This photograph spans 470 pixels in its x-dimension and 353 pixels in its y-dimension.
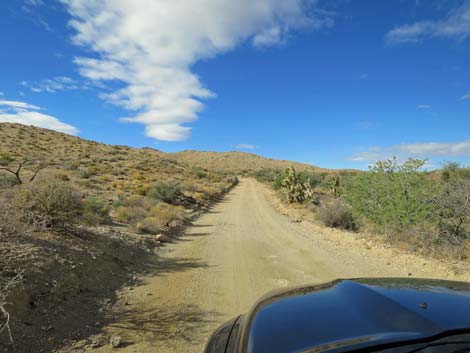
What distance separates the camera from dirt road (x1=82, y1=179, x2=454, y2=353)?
5.19m

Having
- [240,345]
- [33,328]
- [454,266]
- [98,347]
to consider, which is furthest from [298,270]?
[240,345]

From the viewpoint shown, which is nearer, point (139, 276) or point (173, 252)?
point (139, 276)

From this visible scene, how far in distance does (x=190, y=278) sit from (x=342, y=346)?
20.8 ft

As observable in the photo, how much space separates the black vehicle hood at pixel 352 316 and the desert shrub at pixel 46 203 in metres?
7.23

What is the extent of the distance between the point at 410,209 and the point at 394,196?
881 millimetres

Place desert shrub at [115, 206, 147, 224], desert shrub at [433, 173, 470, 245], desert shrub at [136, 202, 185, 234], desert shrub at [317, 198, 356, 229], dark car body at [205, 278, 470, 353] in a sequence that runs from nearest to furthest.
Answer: dark car body at [205, 278, 470, 353] → desert shrub at [433, 173, 470, 245] → desert shrub at [136, 202, 185, 234] → desert shrub at [115, 206, 147, 224] → desert shrub at [317, 198, 356, 229]

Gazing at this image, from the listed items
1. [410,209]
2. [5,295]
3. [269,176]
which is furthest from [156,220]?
[269,176]

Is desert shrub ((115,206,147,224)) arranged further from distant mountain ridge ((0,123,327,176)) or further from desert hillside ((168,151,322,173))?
desert hillside ((168,151,322,173))

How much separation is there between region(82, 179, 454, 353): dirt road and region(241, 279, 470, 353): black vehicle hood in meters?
2.72

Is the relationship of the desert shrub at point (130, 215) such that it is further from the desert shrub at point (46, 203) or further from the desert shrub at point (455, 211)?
the desert shrub at point (455, 211)

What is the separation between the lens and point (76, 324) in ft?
17.3

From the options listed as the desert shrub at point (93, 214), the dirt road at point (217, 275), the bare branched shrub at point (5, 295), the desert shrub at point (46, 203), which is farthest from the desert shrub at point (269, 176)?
the bare branched shrub at point (5, 295)

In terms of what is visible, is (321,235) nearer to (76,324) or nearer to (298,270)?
(298,270)

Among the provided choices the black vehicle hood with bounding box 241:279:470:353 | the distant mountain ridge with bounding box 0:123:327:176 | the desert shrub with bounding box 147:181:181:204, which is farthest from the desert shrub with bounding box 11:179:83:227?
the distant mountain ridge with bounding box 0:123:327:176
